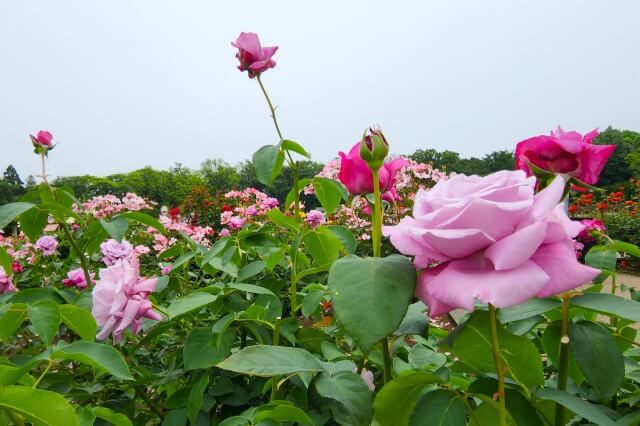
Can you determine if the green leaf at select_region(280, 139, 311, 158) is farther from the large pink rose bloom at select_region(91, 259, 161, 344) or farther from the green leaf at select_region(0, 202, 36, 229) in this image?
the green leaf at select_region(0, 202, 36, 229)

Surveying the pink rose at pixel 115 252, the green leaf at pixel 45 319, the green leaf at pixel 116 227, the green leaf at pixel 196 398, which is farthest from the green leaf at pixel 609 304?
the pink rose at pixel 115 252

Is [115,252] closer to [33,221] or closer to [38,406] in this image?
[33,221]

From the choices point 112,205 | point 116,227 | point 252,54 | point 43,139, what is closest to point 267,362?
point 116,227

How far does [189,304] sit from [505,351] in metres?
0.40

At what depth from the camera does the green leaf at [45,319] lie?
1.74ft

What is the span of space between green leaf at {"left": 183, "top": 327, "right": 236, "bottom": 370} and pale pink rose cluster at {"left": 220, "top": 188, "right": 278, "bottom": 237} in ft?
6.26

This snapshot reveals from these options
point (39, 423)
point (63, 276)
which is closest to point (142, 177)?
point (63, 276)

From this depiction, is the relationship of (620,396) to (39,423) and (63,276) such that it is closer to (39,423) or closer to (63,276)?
(39,423)

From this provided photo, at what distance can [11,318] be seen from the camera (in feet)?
1.87

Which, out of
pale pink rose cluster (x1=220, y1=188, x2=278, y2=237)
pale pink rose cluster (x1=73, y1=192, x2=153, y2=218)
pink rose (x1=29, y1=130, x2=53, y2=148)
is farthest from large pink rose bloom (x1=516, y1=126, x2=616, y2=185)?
pale pink rose cluster (x1=73, y1=192, x2=153, y2=218)

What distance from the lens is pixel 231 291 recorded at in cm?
71

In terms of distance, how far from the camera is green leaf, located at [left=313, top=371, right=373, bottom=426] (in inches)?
16.0

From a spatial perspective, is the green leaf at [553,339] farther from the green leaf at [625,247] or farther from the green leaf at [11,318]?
the green leaf at [11,318]

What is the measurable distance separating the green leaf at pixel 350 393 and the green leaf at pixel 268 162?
0.38 m
